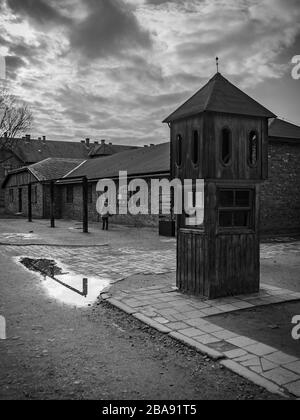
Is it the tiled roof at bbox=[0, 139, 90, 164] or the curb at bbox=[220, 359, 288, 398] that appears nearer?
the curb at bbox=[220, 359, 288, 398]

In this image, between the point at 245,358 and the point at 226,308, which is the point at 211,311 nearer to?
the point at 226,308

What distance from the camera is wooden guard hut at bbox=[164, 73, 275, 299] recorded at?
20.1 feet

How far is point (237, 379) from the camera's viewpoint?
3588 millimetres

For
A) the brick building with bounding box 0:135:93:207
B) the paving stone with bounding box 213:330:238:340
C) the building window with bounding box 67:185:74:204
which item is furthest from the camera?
the brick building with bounding box 0:135:93:207

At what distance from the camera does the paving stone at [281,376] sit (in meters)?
3.49

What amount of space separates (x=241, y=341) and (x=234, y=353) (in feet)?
1.22

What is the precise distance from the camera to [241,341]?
4445 millimetres

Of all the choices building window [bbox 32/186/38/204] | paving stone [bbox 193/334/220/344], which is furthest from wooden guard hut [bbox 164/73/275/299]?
building window [bbox 32/186/38/204]

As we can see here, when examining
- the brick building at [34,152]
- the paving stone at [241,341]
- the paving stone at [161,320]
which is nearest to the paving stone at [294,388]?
the paving stone at [241,341]

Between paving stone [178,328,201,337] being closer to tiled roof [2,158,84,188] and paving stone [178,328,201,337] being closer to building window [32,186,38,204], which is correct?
tiled roof [2,158,84,188]

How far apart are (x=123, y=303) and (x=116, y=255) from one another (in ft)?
17.1

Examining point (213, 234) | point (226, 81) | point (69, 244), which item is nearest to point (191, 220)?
point (213, 234)

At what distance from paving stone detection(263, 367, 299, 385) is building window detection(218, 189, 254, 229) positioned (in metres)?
3.01
